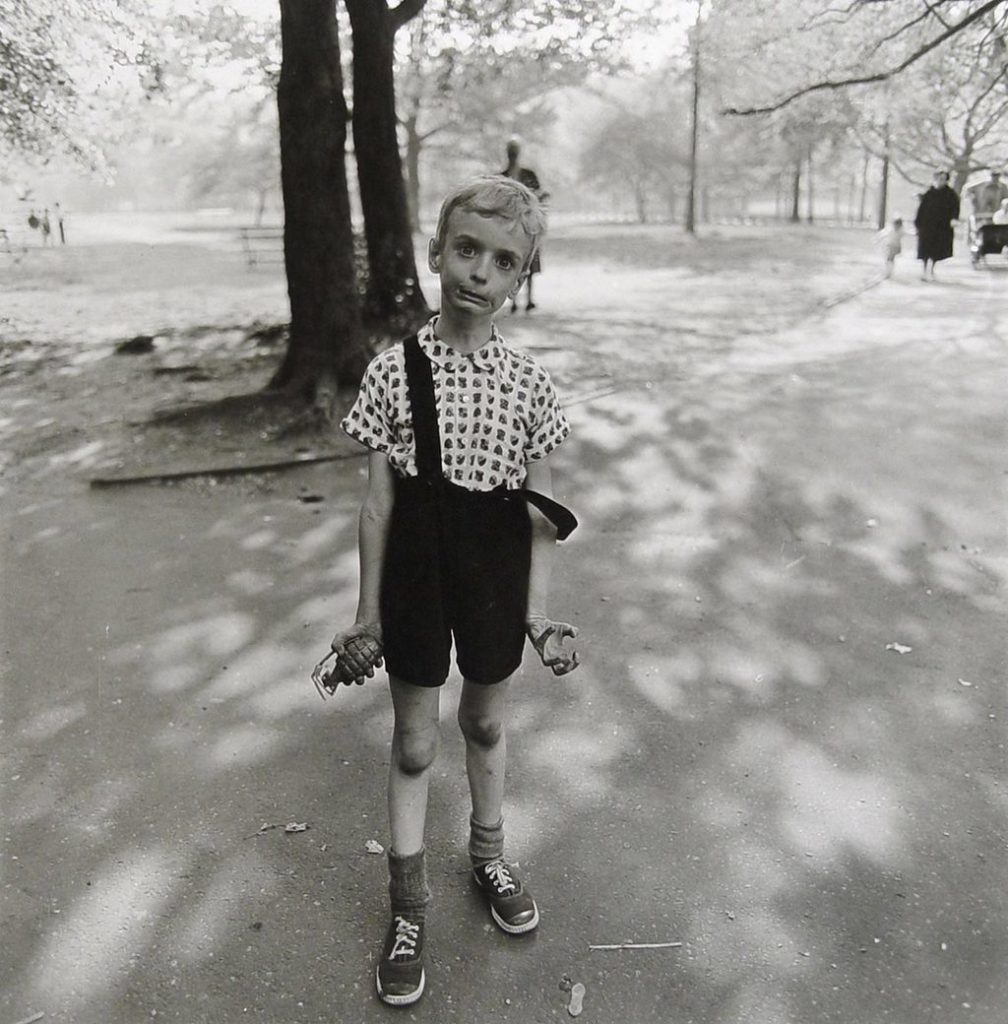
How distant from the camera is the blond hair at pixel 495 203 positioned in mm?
2301

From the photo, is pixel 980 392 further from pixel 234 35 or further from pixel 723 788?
pixel 234 35

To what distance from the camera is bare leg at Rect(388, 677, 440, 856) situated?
2.60 meters

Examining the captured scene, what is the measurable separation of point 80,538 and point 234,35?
12316mm

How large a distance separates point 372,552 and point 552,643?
19.4 inches

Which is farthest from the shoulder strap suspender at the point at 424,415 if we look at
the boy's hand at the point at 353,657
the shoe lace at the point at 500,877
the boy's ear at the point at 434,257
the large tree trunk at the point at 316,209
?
the large tree trunk at the point at 316,209

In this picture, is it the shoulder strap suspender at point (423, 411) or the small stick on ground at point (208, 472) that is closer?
the shoulder strap suspender at point (423, 411)

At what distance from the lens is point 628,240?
33.1 metres

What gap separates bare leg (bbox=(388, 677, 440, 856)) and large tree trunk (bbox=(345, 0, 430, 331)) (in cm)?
845

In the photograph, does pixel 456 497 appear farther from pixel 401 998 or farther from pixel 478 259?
pixel 401 998

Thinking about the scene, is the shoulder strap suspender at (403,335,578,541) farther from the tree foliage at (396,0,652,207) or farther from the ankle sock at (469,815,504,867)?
the tree foliage at (396,0,652,207)

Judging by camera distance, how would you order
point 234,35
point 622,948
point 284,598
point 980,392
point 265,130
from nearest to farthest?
point 622,948 → point 284,598 → point 980,392 → point 234,35 → point 265,130

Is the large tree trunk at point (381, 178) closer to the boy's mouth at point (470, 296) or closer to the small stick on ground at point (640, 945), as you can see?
the boy's mouth at point (470, 296)

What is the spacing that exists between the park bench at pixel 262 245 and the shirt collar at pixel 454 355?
21423 mm

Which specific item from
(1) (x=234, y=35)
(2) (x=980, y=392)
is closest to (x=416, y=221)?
(1) (x=234, y=35)
